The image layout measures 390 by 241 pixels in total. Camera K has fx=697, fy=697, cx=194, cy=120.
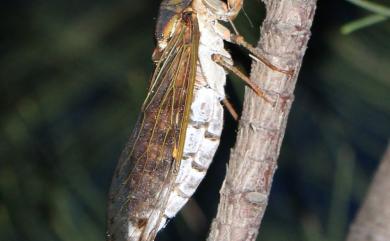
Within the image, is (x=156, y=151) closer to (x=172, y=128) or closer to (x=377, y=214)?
(x=172, y=128)

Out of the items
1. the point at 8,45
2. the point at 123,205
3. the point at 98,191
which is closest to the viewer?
the point at 8,45

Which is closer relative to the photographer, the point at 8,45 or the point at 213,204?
the point at 8,45

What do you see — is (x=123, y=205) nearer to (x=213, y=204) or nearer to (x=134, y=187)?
(x=134, y=187)

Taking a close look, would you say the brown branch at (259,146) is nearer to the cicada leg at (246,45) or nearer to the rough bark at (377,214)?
the cicada leg at (246,45)

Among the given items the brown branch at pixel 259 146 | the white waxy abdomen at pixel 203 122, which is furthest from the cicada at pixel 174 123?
the brown branch at pixel 259 146

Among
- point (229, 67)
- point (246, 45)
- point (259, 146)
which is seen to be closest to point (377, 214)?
point (259, 146)

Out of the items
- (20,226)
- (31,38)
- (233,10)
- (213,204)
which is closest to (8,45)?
(31,38)

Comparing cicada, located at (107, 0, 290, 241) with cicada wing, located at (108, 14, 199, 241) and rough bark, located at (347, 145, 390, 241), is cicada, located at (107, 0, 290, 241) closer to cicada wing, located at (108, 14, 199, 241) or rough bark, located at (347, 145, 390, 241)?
cicada wing, located at (108, 14, 199, 241)
